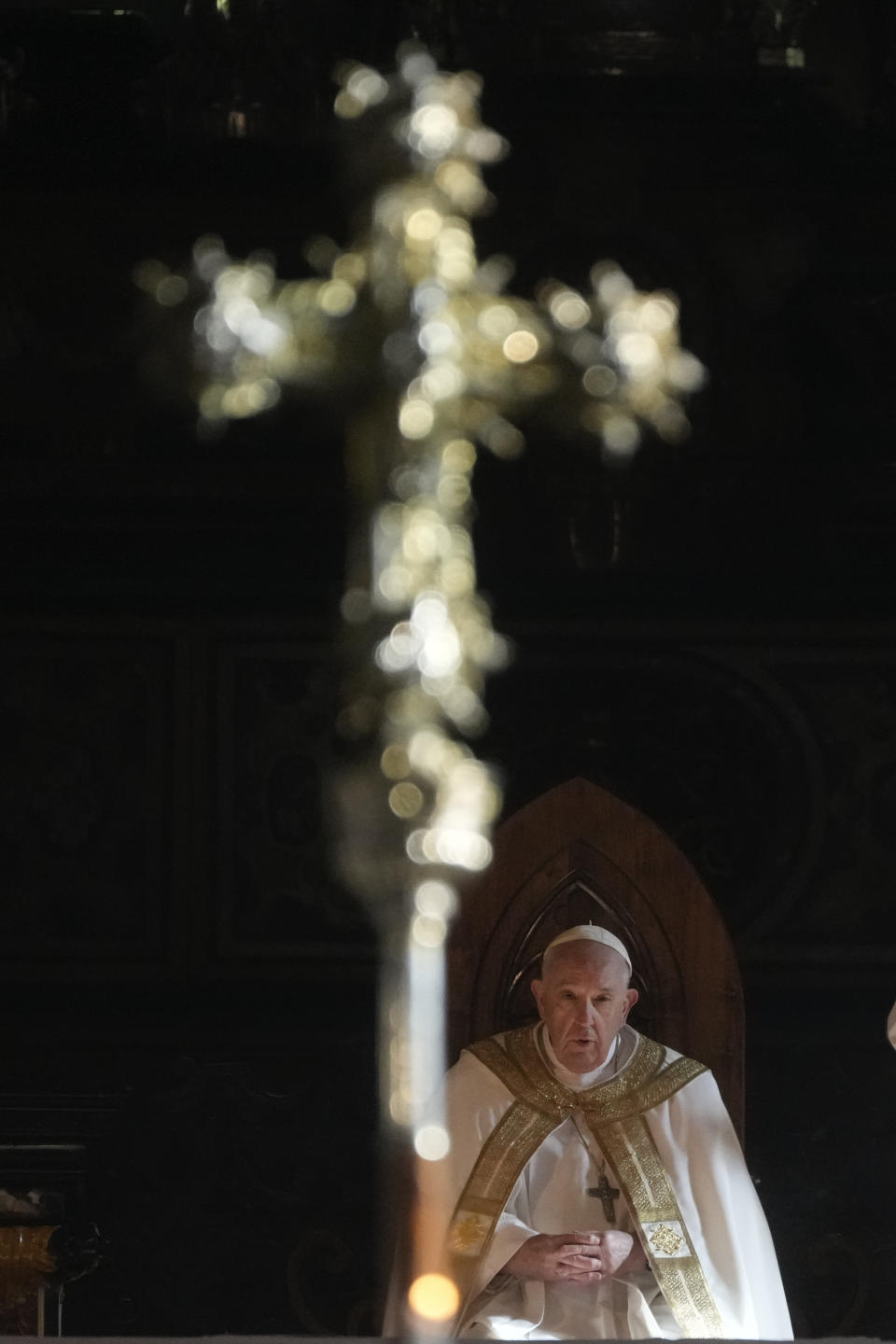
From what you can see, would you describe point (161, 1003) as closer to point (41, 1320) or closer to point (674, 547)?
point (41, 1320)

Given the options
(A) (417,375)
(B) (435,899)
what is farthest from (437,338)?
(B) (435,899)

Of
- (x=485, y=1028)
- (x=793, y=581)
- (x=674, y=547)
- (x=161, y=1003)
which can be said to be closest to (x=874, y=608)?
(x=793, y=581)

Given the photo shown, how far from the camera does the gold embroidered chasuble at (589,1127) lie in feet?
11.1

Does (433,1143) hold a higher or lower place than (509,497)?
lower

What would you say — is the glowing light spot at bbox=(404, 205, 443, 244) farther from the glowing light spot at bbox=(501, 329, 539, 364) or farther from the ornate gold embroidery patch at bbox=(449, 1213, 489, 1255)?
the ornate gold embroidery patch at bbox=(449, 1213, 489, 1255)

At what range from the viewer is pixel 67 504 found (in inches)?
176

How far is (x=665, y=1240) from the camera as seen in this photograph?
3.35 metres

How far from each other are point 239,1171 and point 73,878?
725mm

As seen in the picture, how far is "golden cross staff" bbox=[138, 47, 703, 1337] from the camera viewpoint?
445 cm

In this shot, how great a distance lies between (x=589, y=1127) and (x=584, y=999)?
0.82ft

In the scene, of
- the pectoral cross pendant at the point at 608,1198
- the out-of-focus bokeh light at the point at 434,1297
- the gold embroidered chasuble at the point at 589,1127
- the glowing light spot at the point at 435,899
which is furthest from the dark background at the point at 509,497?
the out-of-focus bokeh light at the point at 434,1297

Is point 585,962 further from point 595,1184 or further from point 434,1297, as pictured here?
point 434,1297

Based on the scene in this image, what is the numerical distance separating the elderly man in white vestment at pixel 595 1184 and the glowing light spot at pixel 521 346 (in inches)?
58.5

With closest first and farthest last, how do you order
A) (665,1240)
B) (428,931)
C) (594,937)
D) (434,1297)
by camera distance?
(434,1297) < (665,1240) < (594,937) < (428,931)
